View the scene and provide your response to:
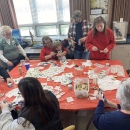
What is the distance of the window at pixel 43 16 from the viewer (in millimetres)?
3719

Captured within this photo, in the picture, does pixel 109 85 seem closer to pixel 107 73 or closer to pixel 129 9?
pixel 107 73

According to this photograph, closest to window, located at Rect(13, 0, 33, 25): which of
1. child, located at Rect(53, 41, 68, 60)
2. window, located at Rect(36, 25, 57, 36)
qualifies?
window, located at Rect(36, 25, 57, 36)

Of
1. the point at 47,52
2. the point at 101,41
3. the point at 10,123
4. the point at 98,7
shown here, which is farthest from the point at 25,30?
the point at 10,123

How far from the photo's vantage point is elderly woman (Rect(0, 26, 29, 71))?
253 centimetres

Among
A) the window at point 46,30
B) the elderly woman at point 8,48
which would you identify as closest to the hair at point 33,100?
the elderly woman at point 8,48

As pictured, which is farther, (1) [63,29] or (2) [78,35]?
(1) [63,29]

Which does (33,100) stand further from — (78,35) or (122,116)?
(78,35)

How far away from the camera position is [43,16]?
3893 millimetres

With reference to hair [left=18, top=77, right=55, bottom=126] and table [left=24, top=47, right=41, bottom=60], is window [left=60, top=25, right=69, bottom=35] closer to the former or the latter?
table [left=24, top=47, right=41, bottom=60]

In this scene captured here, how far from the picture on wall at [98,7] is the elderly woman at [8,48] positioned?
6.67 ft

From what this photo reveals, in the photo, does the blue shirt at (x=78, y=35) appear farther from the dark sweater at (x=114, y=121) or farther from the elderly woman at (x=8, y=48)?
the dark sweater at (x=114, y=121)

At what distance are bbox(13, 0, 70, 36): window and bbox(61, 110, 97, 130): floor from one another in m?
2.60

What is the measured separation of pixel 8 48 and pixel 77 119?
189 cm

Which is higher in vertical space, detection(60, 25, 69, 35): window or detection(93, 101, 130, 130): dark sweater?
detection(60, 25, 69, 35): window
